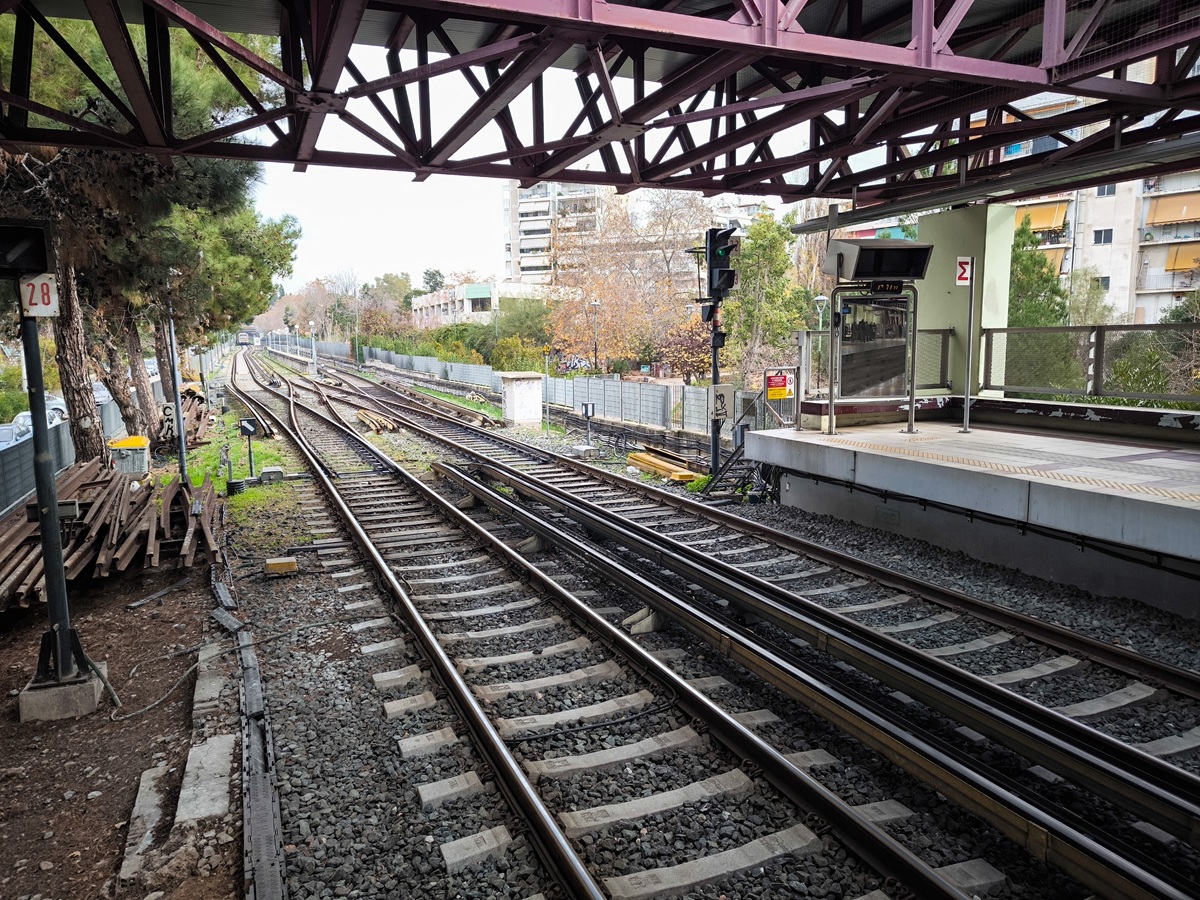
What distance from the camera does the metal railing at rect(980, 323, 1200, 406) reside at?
1044 cm

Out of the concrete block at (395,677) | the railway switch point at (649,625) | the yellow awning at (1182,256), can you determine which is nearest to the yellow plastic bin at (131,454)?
the concrete block at (395,677)

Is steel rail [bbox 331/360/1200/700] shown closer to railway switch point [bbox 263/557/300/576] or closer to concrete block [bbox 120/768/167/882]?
railway switch point [bbox 263/557/300/576]

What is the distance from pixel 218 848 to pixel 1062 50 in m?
9.24

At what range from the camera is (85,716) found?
587cm

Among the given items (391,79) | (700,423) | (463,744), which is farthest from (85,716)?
(700,423)

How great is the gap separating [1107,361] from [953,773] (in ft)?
30.4

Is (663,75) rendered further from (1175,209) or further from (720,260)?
(1175,209)

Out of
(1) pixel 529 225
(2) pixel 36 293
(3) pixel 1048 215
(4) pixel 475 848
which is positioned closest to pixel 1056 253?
(3) pixel 1048 215

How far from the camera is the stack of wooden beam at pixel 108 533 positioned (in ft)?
26.1

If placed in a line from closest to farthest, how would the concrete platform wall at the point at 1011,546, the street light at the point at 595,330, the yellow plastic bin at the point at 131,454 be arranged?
the concrete platform wall at the point at 1011,546, the yellow plastic bin at the point at 131,454, the street light at the point at 595,330

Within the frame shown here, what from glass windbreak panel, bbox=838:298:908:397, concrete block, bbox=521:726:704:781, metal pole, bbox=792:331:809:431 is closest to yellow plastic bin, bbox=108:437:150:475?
metal pole, bbox=792:331:809:431

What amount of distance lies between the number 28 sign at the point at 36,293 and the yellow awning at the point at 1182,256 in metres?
60.2

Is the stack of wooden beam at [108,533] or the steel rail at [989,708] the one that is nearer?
the steel rail at [989,708]

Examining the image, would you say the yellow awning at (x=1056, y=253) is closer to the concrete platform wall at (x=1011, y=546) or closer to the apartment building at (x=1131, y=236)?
the apartment building at (x=1131, y=236)
